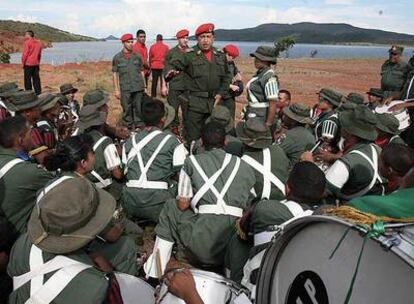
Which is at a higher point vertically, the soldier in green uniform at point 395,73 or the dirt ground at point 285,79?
the soldier in green uniform at point 395,73

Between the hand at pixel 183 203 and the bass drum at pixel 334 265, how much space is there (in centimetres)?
195

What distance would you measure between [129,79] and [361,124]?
6526mm

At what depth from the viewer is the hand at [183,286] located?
2.72 metres

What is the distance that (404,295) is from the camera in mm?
1587

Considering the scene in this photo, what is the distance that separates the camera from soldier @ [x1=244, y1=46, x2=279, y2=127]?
258 inches

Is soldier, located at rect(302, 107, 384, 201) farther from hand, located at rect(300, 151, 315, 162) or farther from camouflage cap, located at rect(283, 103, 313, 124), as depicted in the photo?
camouflage cap, located at rect(283, 103, 313, 124)

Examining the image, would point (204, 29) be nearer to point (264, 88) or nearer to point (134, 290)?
point (264, 88)

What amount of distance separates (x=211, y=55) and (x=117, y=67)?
3.76 metres

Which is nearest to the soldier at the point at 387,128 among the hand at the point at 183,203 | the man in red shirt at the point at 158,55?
the hand at the point at 183,203

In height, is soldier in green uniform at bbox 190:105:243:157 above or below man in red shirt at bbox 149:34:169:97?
below

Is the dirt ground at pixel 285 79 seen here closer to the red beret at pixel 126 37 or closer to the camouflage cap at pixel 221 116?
the red beret at pixel 126 37

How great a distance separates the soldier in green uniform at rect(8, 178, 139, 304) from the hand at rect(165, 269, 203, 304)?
371 millimetres

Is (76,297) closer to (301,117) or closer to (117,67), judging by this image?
(301,117)

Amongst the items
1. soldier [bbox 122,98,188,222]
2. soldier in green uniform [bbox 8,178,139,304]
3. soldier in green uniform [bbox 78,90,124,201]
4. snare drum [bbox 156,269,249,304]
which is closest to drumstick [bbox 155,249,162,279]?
soldier [bbox 122,98,188,222]
